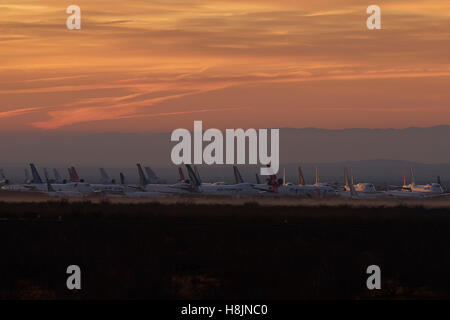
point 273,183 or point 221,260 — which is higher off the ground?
point 273,183

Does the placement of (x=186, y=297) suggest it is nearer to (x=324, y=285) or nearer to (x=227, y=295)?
(x=227, y=295)

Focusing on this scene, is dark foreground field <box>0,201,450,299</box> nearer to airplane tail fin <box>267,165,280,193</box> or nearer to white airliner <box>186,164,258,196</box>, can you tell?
airplane tail fin <box>267,165,280,193</box>

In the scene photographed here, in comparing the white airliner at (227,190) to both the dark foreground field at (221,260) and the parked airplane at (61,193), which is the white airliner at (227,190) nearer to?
the parked airplane at (61,193)

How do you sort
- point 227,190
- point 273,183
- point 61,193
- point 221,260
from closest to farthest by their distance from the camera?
point 221,260
point 273,183
point 61,193
point 227,190

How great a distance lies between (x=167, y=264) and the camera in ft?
107

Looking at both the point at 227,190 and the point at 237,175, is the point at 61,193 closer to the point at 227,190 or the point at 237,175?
the point at 227,190

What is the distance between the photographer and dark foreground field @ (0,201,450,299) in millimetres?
26719

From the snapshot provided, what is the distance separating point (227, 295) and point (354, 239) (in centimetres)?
1866

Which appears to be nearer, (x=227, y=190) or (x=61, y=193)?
(x=61, y=193)

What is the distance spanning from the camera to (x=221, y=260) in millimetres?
34281

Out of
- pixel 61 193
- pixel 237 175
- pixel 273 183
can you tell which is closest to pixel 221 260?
pixel 273 183

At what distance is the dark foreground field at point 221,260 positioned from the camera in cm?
2672

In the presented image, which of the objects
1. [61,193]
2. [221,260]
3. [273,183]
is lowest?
[221,260]
